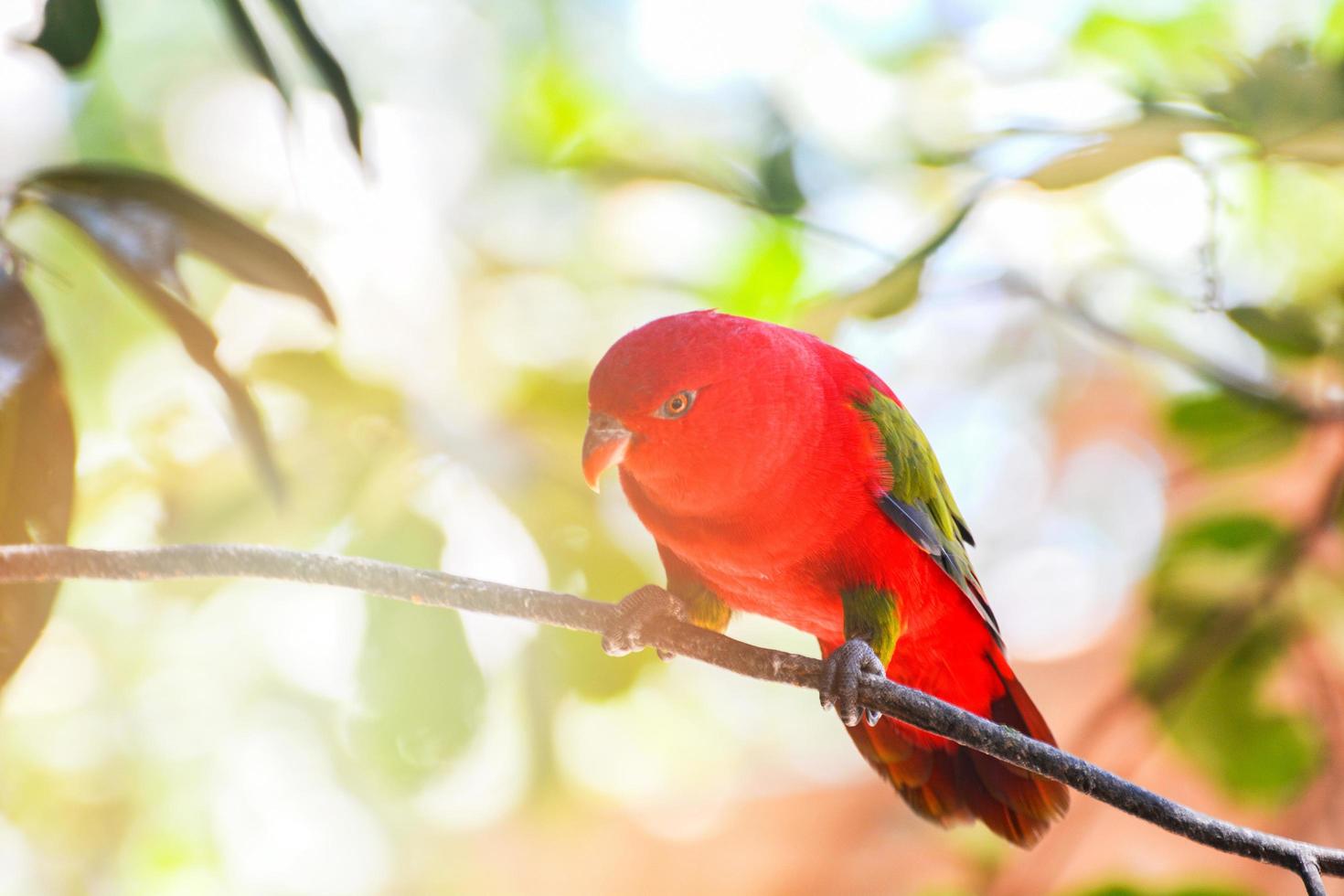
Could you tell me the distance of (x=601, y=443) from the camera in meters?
0.53

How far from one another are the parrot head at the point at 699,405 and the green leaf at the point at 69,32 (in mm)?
334

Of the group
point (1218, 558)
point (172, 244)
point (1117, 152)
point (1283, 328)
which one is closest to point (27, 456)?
point (172, 244)

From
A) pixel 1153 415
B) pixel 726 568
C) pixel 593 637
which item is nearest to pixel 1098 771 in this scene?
pixel 726 568

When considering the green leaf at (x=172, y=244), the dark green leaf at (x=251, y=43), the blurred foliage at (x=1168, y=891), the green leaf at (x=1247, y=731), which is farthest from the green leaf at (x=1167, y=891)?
the dark green leaf at (x=251, y=43)

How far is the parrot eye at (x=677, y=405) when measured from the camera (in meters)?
0.53

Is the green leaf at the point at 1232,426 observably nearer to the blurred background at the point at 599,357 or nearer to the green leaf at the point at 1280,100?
the blurred background at the point at 599,357

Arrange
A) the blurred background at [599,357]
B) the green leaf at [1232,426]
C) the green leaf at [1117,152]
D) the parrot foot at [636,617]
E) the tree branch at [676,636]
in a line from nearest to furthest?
the tree branch at [676,636] < the parrot foot at [636,617] < the green leaf at [1117,152] < the blurred background at [599,357] < the green leaf at [1232,426]

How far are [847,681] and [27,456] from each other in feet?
1.51

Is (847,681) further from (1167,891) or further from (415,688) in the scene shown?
(1167,891)

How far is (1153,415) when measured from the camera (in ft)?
3.40

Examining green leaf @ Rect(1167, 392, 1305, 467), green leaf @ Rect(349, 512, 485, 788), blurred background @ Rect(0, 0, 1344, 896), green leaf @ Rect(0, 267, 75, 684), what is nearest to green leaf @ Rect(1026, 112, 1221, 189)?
blurred background @ Rect(0, 0, 1344, 896)

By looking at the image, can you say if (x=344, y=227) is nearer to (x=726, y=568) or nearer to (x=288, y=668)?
(x=288, y=668)

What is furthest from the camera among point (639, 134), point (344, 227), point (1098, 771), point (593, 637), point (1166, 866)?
point (1166, 866)

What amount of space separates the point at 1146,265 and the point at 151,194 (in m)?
0.78
